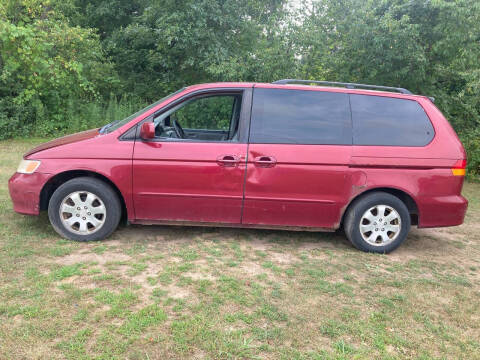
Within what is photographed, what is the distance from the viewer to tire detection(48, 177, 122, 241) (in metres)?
4.09

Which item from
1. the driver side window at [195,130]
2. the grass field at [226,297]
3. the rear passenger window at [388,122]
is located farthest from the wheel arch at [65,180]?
the rear passenger window at [388,122]

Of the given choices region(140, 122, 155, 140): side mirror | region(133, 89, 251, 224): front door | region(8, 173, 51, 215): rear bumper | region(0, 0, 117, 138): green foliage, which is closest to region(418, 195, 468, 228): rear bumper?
region(133, 89, 251, 224): front door

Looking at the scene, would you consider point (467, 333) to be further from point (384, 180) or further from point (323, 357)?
point (384, 180)

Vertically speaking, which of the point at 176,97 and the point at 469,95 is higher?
the point at 469,95

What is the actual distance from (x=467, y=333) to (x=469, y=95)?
9.45 meters

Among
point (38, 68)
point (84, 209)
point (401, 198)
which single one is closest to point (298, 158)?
point (401, 198)

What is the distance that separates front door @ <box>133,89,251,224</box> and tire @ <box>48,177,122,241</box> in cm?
29

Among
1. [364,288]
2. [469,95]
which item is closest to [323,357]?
[364,288]

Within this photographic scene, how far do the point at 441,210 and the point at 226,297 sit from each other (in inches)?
106

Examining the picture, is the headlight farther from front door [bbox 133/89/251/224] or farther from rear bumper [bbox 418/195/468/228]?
rear bumper [bbox 418/195/468/228]

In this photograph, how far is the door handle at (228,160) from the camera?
4.09 meters

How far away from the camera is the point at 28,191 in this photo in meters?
4.12

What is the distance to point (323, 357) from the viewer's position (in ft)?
8.16

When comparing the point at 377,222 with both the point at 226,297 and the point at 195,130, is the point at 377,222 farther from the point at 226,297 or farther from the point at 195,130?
the point at 195,130
